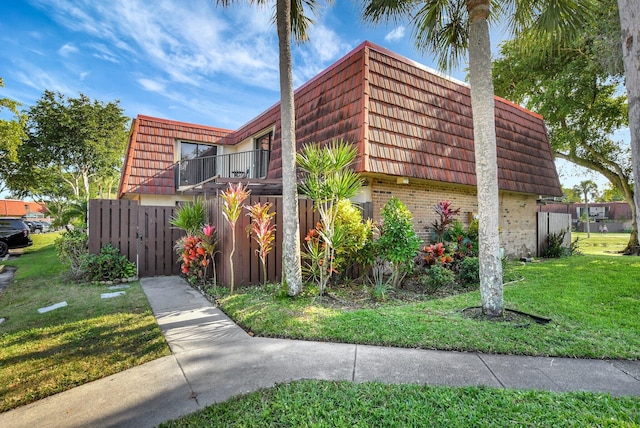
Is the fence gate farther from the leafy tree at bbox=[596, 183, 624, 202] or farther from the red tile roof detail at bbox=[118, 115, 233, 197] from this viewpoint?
the leafy tree at bbox=[596, 183, 624, 202]

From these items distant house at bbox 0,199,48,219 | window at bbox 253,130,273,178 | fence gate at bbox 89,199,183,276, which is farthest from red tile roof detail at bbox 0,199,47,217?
fence gate at bbox 89,199,183,276

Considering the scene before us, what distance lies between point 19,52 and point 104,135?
44.6 ft

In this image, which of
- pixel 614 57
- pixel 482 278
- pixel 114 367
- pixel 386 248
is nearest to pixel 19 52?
pixel 114 367

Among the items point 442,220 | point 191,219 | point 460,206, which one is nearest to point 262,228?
point 191,219

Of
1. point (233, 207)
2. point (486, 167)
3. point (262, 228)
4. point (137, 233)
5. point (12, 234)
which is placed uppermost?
point (486, 167)

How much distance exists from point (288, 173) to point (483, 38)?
3.84 metres

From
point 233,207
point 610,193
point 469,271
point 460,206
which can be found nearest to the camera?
point 233,207

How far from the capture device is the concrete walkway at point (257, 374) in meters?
2.45

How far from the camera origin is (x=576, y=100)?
46.0ft

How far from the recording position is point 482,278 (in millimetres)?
4844

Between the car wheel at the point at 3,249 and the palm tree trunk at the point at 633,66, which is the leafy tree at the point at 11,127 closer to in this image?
the car wheel at the point at 3,249

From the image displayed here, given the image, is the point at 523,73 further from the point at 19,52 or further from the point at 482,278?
the point at 19,52

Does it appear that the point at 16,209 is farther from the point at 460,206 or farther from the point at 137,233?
the point at 460,206

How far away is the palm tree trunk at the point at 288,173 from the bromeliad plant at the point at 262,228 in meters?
0.60
